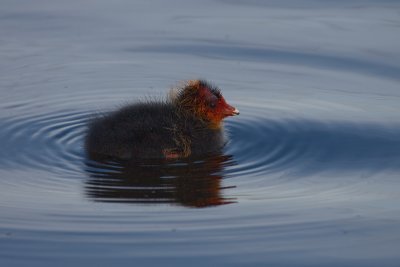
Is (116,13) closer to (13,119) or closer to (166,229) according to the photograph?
(13,119)

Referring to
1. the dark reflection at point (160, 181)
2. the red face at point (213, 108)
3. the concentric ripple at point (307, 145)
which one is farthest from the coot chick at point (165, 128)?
the concentric ripple at point (307, 145)

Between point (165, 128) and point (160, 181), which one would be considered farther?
point (165, 128)

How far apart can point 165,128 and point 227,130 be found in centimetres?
105

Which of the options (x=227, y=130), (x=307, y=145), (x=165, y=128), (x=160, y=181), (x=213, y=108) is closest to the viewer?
(x=160, y=181)

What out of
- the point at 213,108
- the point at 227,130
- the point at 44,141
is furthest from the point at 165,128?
the point at 44,141

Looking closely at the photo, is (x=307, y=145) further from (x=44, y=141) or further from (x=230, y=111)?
(x=44, y=141)

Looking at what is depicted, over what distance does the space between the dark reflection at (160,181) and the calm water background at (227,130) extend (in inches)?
0.8

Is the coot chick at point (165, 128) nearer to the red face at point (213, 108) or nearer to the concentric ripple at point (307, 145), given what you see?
the red face at point (213, 108)

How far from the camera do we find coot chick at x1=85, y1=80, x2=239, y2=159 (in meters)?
9.20

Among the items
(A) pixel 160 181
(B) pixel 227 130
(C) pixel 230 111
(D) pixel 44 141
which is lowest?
(A) pixel 160 181

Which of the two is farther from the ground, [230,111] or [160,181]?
[230,111]

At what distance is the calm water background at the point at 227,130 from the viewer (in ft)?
23.4

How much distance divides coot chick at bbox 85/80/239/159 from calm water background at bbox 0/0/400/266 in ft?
0.74

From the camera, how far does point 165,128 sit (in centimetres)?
935
